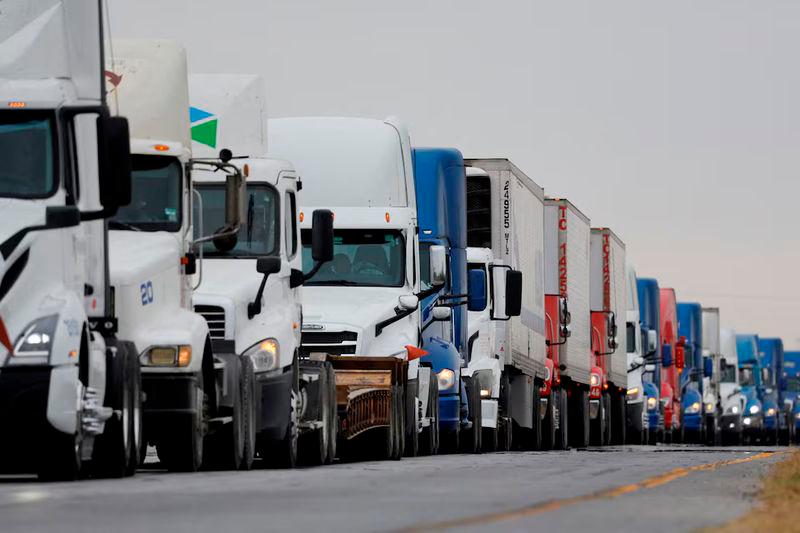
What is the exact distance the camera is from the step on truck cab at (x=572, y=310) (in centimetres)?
4178

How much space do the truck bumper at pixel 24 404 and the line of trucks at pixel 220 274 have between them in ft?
0.05

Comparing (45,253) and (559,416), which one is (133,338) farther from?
(559,416)

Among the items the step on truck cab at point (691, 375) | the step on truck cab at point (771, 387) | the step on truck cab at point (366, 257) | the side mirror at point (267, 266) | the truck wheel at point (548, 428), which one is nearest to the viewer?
the side mirror at point (267, 266)

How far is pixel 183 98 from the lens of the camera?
19.2 m

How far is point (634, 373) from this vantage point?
175 feet

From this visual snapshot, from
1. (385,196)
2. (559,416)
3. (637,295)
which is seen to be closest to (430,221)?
(385,196)

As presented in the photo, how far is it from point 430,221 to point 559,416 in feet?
36.9

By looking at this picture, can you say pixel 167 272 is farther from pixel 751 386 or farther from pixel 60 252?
pixel 751 386

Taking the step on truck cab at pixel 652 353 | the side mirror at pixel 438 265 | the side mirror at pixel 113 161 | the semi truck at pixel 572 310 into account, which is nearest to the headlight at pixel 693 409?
the step on truck cab at pixel 652 353

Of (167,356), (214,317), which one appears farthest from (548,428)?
(167,356)

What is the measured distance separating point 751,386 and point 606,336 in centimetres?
2797

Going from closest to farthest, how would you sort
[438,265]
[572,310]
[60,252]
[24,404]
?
1. [24,404]
2. [60,252]
3. [438,265]
4. [572,310]

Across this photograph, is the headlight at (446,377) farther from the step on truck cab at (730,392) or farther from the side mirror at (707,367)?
the step on truck cab at (730,392)

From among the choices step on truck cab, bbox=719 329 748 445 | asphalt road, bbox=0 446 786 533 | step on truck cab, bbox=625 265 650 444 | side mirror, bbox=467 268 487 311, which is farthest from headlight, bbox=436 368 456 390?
step on truck cab, bbox=719 329 748 445
